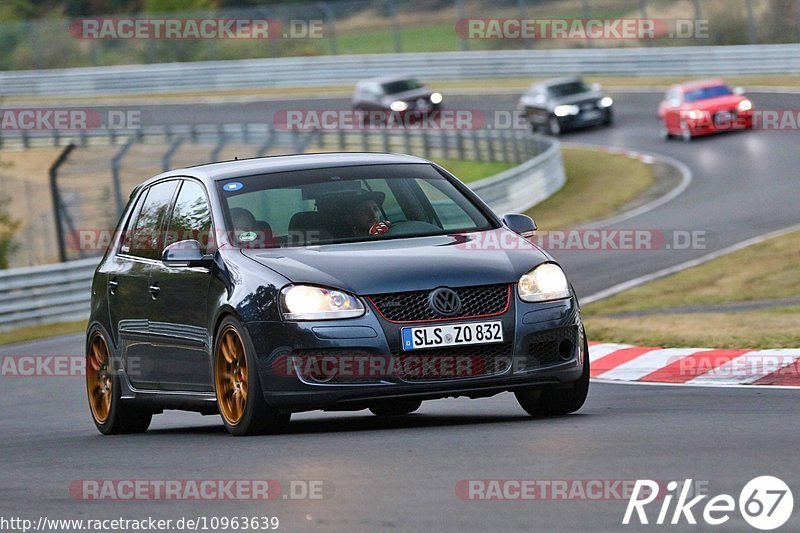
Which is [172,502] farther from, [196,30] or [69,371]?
[196,30]

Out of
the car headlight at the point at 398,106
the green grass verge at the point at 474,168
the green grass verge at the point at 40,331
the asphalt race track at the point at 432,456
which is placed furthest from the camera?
the car headlight at the point at 398,106

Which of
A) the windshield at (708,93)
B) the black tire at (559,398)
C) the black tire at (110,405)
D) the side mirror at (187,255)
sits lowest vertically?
the windshield at (708,93)

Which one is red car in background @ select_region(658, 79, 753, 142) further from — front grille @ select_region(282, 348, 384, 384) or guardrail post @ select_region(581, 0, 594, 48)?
front grille @ select_region(282, 348, 384, 384)

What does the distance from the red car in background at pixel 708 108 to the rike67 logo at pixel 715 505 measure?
32.0m

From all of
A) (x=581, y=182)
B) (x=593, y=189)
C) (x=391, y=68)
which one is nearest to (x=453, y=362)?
(x=593, y=189)

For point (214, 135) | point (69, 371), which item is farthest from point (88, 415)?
point (214, 135)

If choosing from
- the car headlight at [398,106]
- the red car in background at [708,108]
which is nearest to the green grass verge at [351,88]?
the car headlight at [398,106]

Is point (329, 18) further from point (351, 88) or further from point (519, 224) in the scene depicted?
point (519, 224)

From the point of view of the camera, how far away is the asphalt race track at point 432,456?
5.86 meters

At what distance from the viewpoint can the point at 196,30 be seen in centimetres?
6178

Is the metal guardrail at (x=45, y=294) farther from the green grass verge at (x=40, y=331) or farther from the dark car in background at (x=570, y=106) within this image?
the dark car in background at (x=570, y=106)

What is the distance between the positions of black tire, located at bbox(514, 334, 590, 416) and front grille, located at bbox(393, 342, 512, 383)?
2.22 feet

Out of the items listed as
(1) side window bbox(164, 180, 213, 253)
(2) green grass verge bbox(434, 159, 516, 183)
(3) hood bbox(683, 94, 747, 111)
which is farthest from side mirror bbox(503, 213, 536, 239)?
(3) hood bbox(683, 94, 747, 111)

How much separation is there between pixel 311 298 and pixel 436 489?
2076 mm
